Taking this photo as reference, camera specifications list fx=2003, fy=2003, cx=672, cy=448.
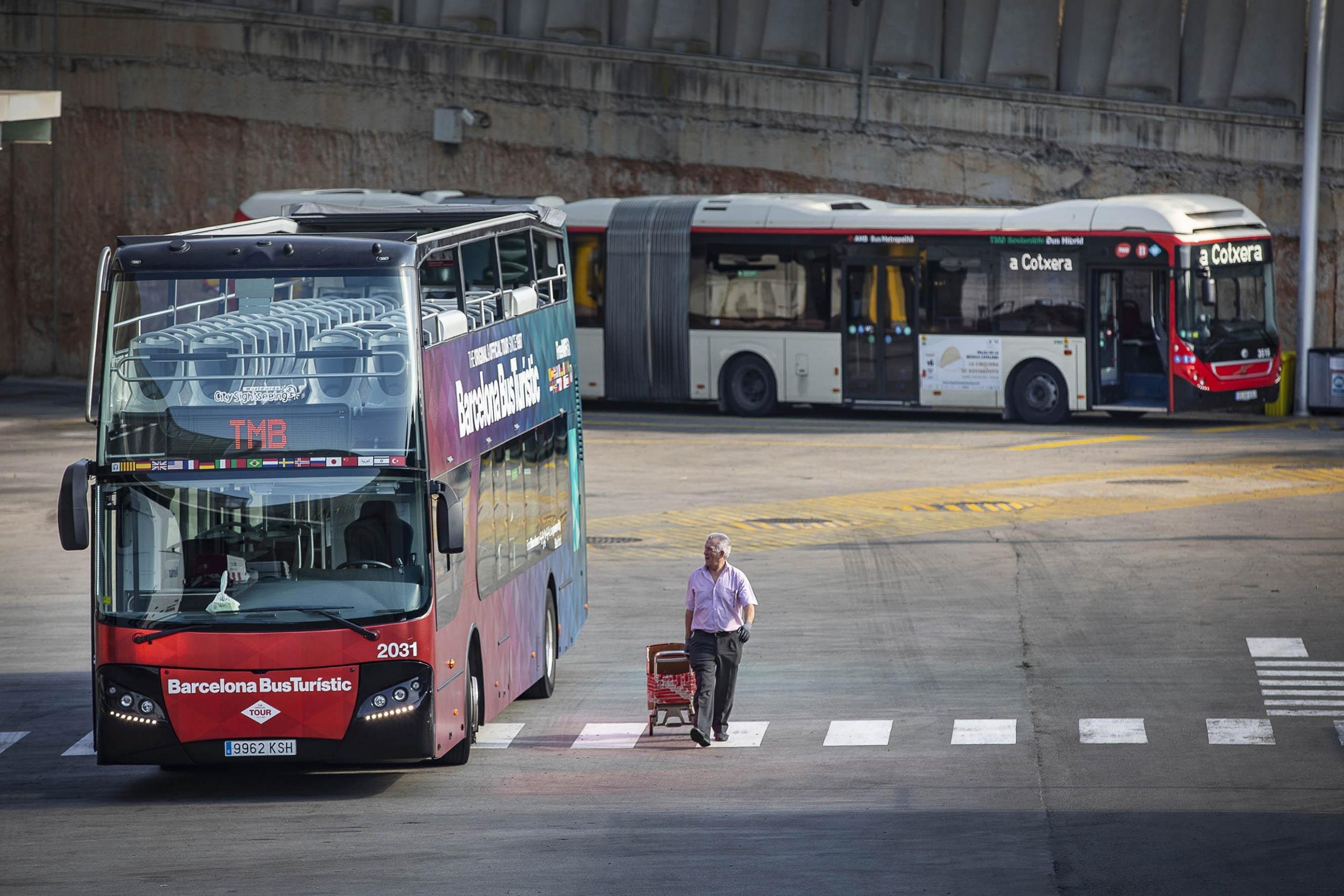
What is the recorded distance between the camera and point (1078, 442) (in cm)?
3034

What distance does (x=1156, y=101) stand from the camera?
39.1 meters

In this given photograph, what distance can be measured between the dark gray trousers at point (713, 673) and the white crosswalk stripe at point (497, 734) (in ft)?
4.54

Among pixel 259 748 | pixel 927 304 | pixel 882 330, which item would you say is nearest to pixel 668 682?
pixel 259 748

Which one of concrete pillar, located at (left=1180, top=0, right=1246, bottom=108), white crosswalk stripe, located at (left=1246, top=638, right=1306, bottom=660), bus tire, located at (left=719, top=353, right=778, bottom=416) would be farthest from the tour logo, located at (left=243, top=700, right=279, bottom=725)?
concrete pillar, located at (left=1180, top=0, right=1246, bottom=108)

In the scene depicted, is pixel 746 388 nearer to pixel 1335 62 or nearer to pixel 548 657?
pixel 1335 62

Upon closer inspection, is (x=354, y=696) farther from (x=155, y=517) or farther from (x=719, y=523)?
(x=719, y=523)

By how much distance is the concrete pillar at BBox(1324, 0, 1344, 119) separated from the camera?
1437 inches

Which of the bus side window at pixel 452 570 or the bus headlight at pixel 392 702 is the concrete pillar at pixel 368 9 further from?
the bus headlight at pixel 392 702

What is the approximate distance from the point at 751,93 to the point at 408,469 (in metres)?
31.4

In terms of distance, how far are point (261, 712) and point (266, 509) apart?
1.22m

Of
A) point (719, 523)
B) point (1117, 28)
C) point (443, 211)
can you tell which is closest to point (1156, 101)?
point (1117, 28)

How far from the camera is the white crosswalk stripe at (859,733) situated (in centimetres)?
1387

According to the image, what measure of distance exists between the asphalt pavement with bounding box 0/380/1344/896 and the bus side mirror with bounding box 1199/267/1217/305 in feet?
16.0

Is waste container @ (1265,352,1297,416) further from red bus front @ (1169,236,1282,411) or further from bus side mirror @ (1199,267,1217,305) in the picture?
bus side mirror @ (1199,267,1217,305)
